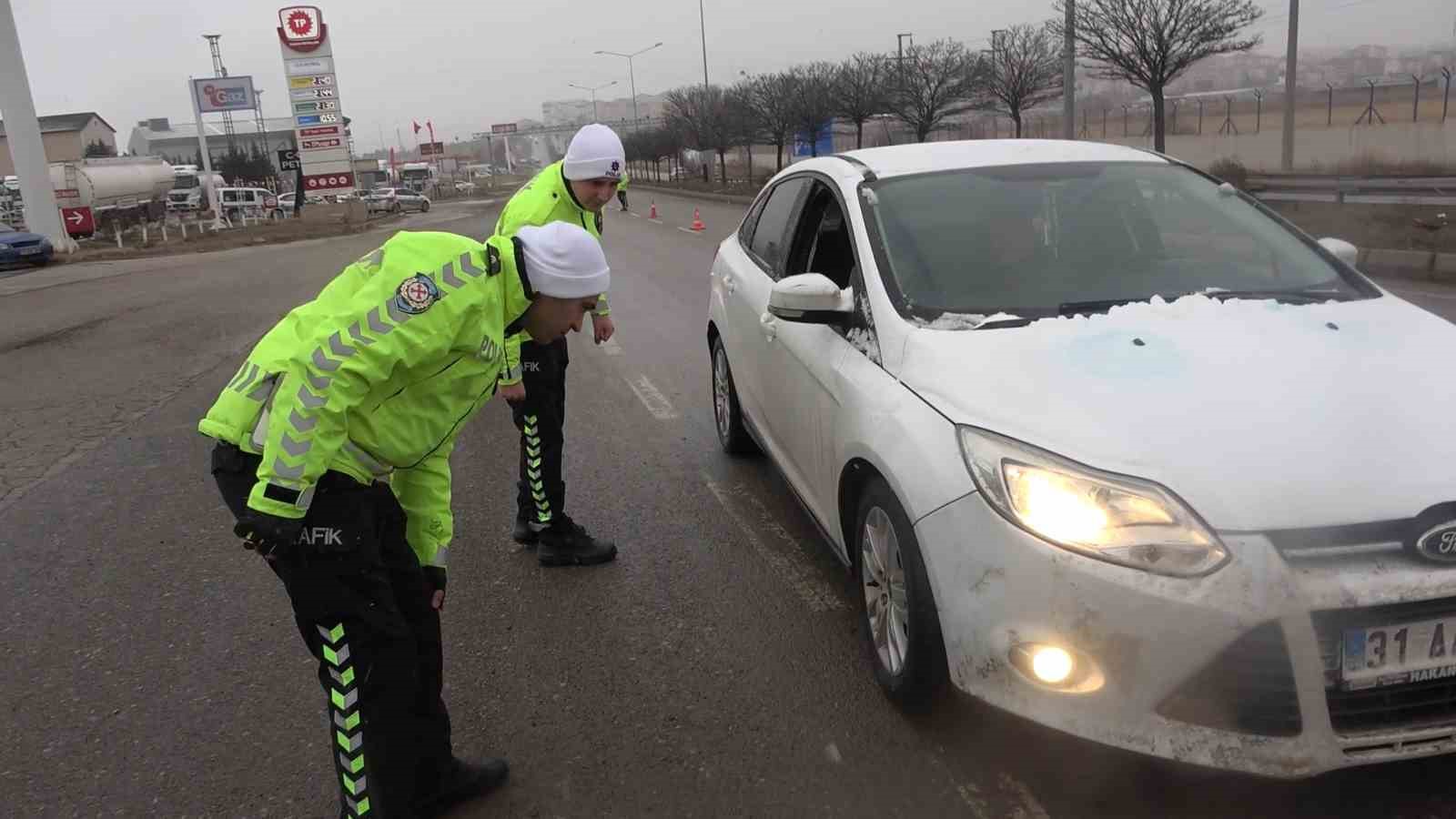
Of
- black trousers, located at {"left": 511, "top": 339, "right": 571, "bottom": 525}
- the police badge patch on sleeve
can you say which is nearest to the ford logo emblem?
the police badge patch on sleeve

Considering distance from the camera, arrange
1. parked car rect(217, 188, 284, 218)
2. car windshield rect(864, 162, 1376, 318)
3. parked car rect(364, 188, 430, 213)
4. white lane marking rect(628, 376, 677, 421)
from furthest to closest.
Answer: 1. parked car rect(364, 188, 430, 213)
2. parked car rect(217, 188, 284, 218)
3. white lane marking rect(628, 376, 677, 421)
4. car windshield rect(864, 162, 1376, 318)

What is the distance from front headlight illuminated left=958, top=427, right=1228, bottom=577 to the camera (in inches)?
94.7

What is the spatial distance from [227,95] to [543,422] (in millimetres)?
55266

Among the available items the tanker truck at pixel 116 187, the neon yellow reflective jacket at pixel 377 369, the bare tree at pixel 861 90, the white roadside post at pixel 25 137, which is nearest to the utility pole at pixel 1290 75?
the bare tree at pixel 861 90

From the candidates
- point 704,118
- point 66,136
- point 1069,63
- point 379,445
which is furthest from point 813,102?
point 66,136

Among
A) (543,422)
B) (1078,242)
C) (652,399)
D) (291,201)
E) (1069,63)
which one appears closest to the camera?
(1078,242)

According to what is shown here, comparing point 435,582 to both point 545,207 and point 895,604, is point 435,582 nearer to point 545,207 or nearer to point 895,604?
point 895,604

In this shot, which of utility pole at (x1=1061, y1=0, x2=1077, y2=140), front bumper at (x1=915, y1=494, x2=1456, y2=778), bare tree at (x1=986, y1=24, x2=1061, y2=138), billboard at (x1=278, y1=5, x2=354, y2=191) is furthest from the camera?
billboard at (x1=278, y1=5, x2=354, y2=191)

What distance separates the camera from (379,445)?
8.11 ft

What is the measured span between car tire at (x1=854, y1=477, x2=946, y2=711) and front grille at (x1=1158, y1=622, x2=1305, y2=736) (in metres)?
0.67

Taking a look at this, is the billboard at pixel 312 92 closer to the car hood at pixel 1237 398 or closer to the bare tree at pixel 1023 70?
the bare tree at pixel 1023 70

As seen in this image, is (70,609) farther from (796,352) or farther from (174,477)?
(796,352)

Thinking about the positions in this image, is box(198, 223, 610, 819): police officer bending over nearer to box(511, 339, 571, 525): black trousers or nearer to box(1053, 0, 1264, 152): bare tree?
box(511, 339, 571, 525): black trousers

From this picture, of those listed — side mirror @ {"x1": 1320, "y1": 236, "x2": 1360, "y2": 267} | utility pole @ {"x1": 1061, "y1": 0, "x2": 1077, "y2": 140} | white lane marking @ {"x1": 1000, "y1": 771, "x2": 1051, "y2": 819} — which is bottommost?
white lane marking @ {"x1": 1000, "y1": 771, "x2": 1051, "y2": 819}
